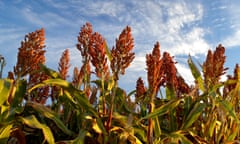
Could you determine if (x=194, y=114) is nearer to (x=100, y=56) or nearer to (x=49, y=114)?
(x=100, y=56)

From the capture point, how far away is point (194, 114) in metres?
2.48

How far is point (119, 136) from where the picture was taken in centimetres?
216

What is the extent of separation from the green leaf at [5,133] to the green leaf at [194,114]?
117 centimetres

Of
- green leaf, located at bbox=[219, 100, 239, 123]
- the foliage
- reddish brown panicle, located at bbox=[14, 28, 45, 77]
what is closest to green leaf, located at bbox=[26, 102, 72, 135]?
the foliage

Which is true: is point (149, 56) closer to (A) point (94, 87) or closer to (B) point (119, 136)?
(B) point (119, 136)

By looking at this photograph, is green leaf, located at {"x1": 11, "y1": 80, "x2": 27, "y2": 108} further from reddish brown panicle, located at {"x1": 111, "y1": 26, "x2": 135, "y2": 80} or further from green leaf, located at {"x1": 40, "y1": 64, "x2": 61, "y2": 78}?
reddish brown panicle, located at {"x1": 111, "y1": 26, "x2": 135, "y2": 80}

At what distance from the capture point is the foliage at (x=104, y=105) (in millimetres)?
2146

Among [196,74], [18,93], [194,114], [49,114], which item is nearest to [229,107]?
[194,114]

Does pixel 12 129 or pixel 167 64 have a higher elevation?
pixel 167 64

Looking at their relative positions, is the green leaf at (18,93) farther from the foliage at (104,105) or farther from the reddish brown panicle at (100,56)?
the reddish brown panicle at (100,56)

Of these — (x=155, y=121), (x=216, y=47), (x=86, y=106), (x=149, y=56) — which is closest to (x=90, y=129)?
(x=86, y=106)

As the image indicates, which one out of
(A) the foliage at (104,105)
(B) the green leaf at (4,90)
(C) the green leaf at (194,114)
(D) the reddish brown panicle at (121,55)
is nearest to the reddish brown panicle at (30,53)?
(A) the foliage at (104,105)

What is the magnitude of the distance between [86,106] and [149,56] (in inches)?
20.0

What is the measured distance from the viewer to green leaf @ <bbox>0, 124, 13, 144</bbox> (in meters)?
2.07
